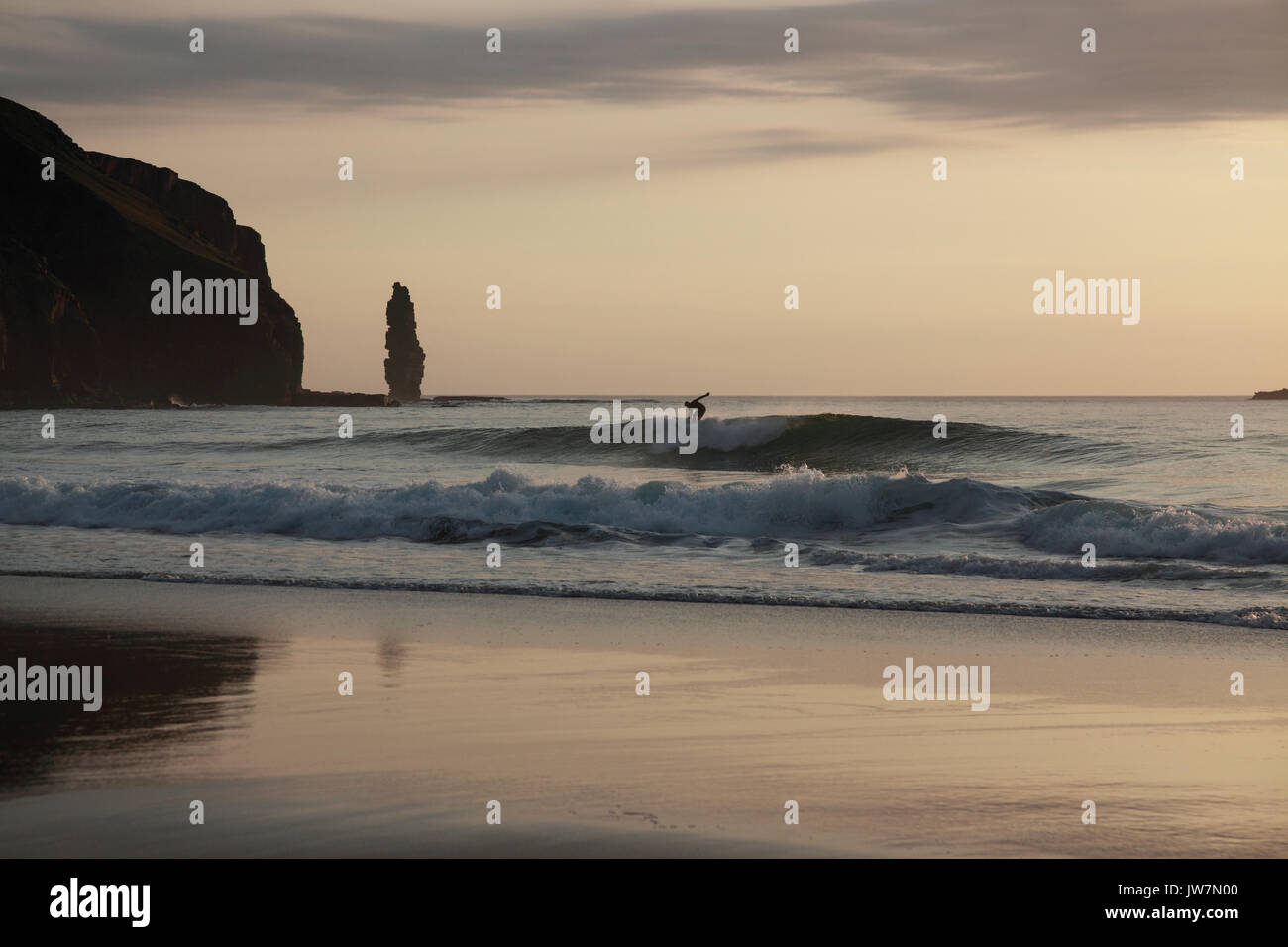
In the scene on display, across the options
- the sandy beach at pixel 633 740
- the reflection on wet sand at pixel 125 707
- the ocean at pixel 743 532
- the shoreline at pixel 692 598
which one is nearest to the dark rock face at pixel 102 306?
the ocean at pixel 743 532

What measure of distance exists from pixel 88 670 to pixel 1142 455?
2741cm

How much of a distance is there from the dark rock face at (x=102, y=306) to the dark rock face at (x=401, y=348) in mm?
29482

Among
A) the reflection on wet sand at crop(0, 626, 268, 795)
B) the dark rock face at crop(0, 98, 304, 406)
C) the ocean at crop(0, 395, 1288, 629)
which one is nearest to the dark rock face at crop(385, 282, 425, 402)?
the dark rock face at crop(0, 98, 304, 406)

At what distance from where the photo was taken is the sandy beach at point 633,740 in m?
4.90

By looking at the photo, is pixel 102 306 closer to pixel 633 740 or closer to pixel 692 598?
pixel 692 598

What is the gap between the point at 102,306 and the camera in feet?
431

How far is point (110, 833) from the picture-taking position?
481 cm

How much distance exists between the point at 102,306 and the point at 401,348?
59425 mm

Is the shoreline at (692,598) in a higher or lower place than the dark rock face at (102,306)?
lower

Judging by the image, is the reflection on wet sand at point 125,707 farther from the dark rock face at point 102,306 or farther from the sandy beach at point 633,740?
the dark rock face at point 102,306

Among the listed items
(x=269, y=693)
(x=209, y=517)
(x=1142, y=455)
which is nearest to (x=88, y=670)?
(x=269, y=693)

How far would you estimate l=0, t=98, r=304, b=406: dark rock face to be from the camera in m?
113

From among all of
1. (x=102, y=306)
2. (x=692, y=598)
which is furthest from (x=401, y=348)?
(x=692, y=598)

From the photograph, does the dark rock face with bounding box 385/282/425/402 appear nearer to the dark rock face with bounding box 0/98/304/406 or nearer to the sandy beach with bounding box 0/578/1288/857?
the dark rock face with bounding box 0/98/304/406
